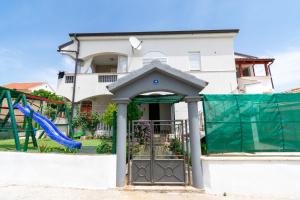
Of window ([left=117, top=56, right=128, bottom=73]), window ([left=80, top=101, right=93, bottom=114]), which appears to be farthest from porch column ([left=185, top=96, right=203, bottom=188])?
window ([left=80, top=101, right=93, bottom=114])

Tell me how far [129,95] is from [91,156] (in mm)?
2402

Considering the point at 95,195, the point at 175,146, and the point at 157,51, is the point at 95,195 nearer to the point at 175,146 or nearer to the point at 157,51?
the point at 175,146

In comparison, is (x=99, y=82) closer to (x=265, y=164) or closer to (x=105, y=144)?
(x=105, y=144)

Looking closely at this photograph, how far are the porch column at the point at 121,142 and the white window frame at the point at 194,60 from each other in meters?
11.1

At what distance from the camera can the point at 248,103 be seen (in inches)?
224

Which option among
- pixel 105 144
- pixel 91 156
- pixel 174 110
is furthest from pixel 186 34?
pixel 91 156

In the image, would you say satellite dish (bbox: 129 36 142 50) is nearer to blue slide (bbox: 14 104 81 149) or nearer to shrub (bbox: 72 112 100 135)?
shrub (bbox: 72 112 100 135)

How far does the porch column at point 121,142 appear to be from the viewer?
5.38 metres

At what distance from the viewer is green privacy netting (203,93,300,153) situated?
17.7 ft

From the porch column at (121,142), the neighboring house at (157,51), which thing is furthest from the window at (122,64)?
the porch column at (121,142)

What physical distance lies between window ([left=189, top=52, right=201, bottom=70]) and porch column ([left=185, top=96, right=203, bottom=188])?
1039 cm

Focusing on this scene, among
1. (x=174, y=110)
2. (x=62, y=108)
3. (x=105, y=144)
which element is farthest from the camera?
(x=174, y=110)

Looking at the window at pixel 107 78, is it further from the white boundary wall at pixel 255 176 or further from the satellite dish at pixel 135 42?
the white boundary wall at pixel 255 176

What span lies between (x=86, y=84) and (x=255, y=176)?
13.6 metres
